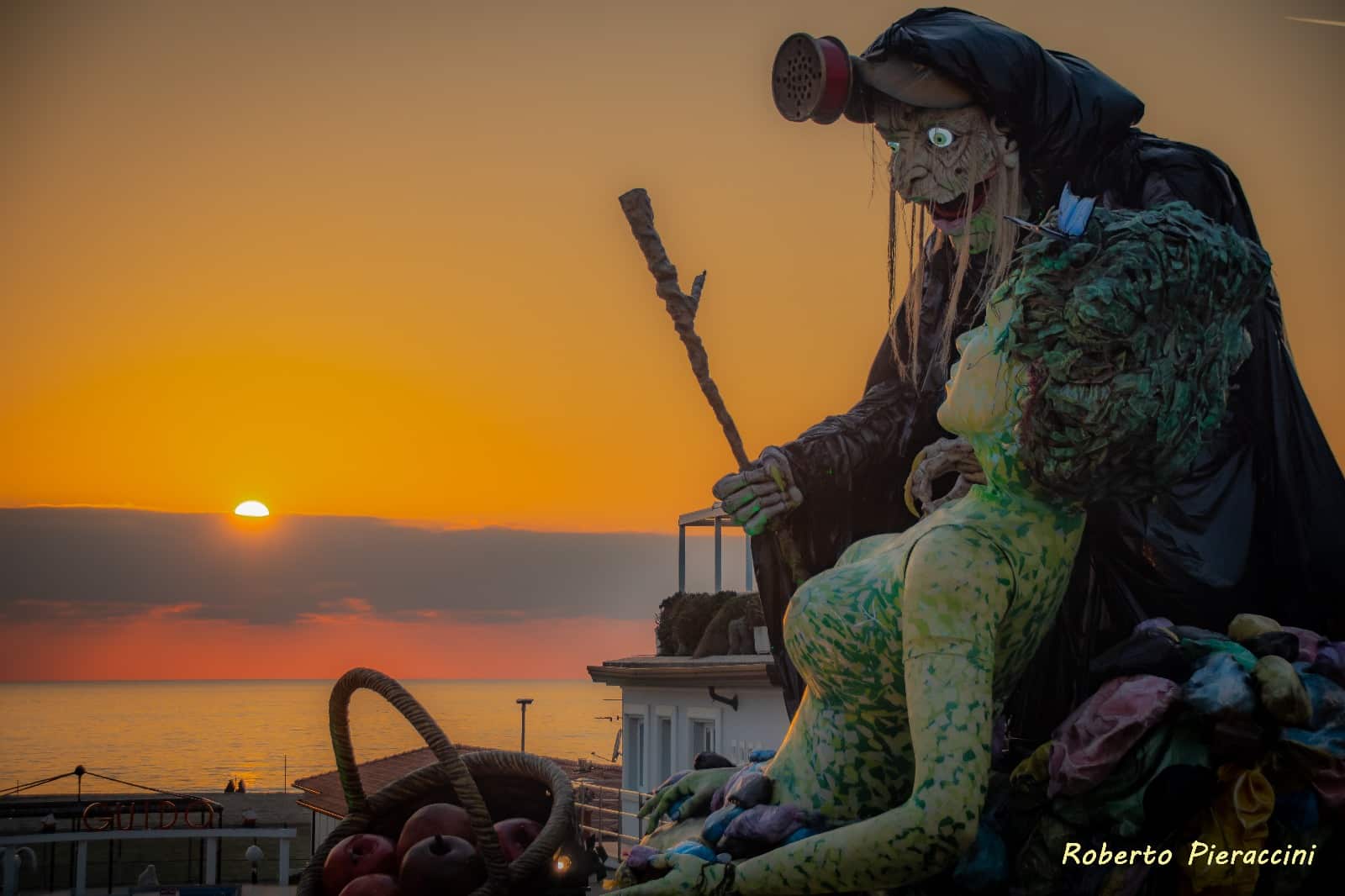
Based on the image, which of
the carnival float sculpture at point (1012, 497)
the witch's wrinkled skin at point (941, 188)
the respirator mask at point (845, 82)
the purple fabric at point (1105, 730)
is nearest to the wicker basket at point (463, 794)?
the carnival float sculpture at point (1012, 497)

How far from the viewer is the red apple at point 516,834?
399cm

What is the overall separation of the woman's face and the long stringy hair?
28.5 inches

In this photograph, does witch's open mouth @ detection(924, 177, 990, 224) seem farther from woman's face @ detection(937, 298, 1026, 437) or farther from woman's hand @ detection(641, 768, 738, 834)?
woman's hand @ detection(641, 768, 738, 834)

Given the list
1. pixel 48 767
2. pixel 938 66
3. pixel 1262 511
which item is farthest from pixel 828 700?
pixel 48 767

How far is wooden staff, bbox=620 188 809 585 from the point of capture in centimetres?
429

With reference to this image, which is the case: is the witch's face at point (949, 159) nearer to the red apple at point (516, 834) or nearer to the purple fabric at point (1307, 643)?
the purple fabric at point (1307, 643)

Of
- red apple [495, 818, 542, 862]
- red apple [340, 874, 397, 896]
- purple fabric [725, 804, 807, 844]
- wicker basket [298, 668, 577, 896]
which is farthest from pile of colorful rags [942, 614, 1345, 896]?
red apple [340, 874, 397, 896]

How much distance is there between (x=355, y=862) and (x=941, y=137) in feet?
7.96

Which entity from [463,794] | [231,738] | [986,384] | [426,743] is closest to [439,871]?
[463,794]

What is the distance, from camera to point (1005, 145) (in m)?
4.08

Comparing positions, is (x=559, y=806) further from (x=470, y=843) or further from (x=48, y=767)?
(x=48, y=767)

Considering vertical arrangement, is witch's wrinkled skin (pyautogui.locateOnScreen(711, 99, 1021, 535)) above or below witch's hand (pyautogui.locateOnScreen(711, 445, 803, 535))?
above

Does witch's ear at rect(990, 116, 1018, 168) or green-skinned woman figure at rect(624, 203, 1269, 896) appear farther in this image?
witch's ear at rect(990, 116, 1018, 168)

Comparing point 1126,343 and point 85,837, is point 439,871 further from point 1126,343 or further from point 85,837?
point 85,837
